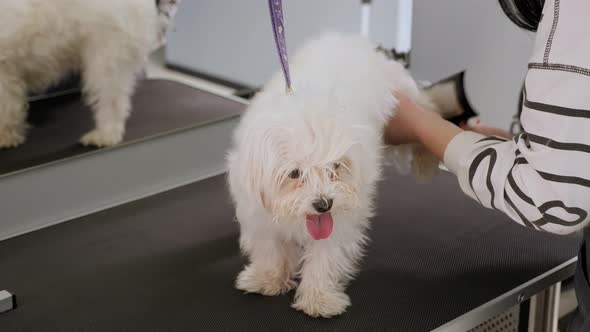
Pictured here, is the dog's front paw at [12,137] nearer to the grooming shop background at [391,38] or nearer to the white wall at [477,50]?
the grooming shop background at [391,38]

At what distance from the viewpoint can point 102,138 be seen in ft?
4.33

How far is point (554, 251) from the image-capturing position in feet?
4.03

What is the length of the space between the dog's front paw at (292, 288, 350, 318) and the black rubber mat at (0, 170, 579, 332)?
12mm

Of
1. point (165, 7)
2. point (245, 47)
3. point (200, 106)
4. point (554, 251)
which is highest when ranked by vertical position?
point (165, 7)

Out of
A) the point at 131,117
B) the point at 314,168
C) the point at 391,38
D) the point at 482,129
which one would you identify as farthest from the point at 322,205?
the point at 391,38

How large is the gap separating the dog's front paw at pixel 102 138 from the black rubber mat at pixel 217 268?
5.3 inches

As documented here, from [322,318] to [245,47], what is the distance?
66cm

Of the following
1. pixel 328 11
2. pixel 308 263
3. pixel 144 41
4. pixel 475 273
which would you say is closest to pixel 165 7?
pixel 144 41

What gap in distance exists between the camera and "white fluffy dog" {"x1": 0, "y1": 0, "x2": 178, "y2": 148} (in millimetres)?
1145

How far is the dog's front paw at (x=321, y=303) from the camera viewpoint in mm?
1034

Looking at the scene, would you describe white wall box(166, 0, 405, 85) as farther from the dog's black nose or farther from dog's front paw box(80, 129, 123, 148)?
the dog's black nose

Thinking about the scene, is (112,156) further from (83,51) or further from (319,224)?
(319,224)

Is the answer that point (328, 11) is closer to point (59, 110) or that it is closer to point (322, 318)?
point (59, 110)

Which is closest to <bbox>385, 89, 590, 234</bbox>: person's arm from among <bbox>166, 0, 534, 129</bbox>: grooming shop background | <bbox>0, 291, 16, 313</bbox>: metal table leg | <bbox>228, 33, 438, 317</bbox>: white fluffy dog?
<bbox>228, 33, 438, 317</bbox>: white fluffy dog
